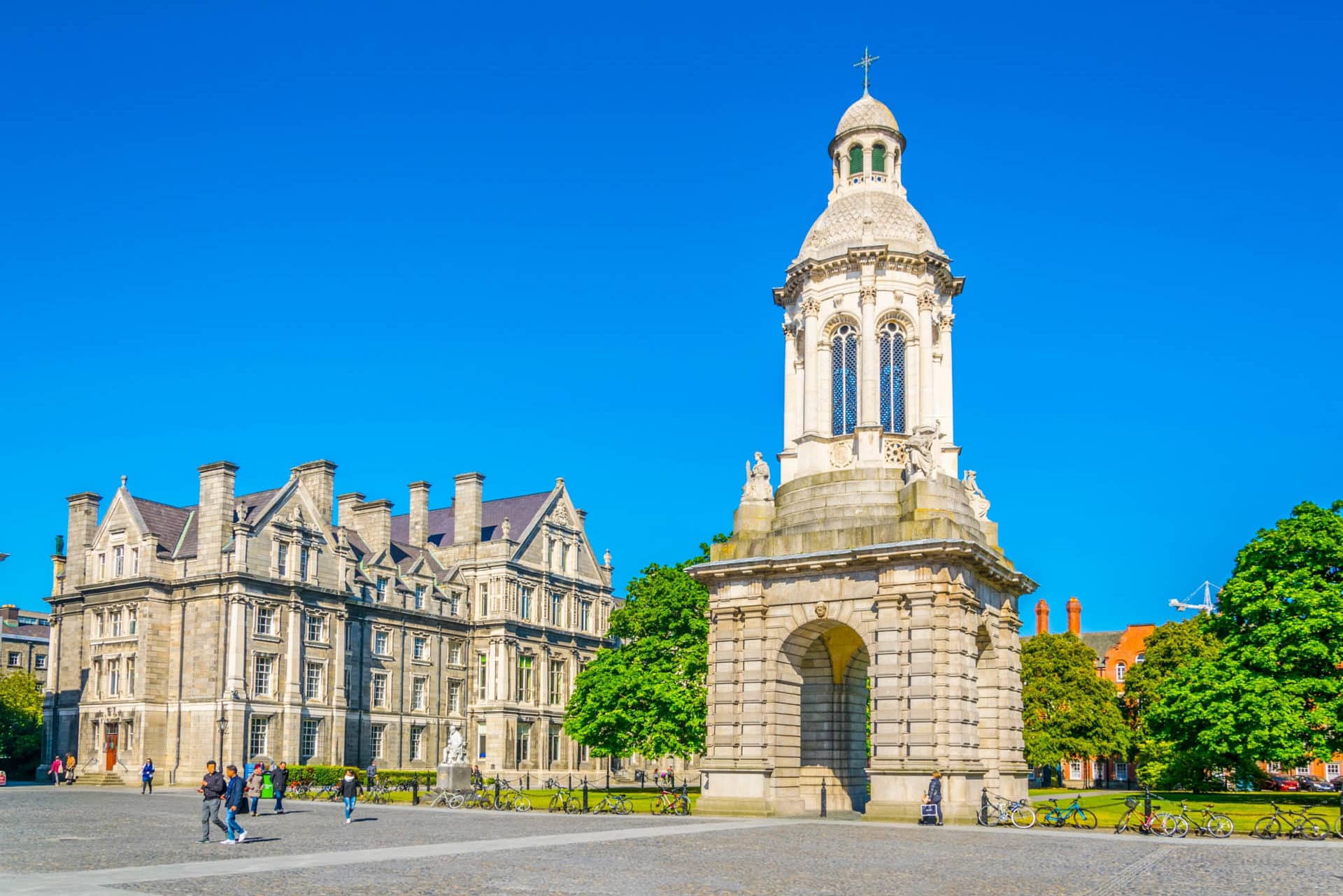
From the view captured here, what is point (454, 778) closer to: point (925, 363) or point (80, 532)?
point (925, 363)

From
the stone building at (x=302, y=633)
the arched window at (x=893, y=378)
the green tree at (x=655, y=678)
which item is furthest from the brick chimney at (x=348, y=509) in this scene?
the arched window at (x=893, y=378)

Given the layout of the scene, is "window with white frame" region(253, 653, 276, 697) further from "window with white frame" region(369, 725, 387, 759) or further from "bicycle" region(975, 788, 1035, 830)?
"bicycle" region(975, 788, 1035, 830)

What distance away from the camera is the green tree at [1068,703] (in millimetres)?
75625

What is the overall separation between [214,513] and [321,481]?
8179 mm

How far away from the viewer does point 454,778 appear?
45.3m

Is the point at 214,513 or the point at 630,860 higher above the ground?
the point at 214,513

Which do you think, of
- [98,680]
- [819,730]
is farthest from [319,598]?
[819,730]

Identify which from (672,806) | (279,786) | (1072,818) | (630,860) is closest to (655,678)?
(672,806)

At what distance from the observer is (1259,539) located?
168 ft

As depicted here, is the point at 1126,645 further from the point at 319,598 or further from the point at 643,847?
the point at 643,847

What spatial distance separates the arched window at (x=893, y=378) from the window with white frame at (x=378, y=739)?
4982 centimetres

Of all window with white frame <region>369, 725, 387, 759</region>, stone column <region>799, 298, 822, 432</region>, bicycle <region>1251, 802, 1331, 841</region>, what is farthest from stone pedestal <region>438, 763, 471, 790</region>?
window with white frame <region>369, 725, 387, 759</region>

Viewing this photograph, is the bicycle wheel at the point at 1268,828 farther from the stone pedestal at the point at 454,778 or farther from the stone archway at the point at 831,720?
the stone pedestal at the point at 454,778

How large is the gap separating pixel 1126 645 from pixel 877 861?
94527 mm
